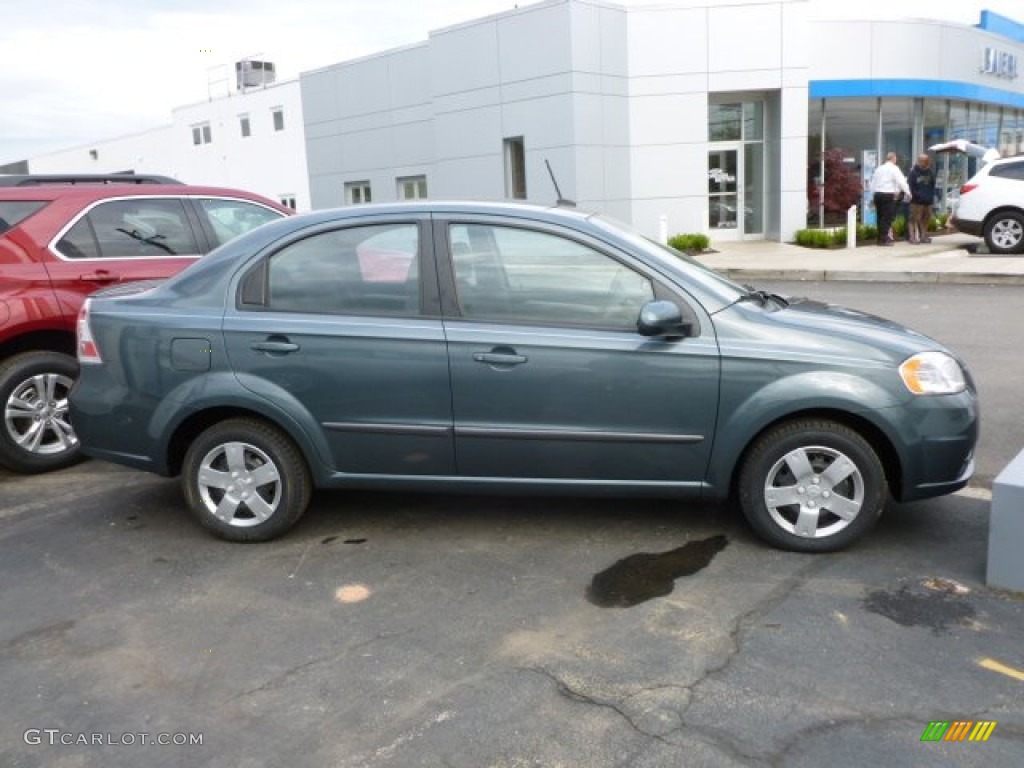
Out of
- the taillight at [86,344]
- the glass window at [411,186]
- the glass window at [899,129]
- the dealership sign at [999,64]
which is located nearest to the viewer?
the taillight at [86,344]

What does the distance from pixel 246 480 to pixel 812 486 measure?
8.95 feet

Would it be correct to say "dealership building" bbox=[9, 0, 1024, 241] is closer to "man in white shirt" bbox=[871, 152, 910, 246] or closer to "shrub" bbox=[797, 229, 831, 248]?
"shrub" bbox=[797, 229, 831, 248]

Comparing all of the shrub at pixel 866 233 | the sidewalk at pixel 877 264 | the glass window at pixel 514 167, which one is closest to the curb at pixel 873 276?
the sidewalk at pixel 877 264

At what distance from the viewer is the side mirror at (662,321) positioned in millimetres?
4160

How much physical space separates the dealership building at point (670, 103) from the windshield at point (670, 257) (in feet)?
50.2

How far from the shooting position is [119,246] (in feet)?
21.1

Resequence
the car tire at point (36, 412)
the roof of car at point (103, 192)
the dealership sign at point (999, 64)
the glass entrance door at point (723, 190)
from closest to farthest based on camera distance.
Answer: the car tire at point (36, 412) → the roof of car at point (103, 192) → the glass entrance door at point (723, 190) → the dealership sign at point (999, 64)

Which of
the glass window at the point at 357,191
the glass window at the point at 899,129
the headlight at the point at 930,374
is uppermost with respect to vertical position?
the glass window at the point at 899,129

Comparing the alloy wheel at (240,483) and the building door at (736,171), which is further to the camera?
the building door at (736,171)

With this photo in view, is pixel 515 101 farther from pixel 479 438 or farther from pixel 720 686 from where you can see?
pixel 720 686

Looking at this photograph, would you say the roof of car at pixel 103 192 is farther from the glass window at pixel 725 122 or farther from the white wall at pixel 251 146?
the white wall at pixel 251 146

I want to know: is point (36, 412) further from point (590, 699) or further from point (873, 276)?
point (873, 276)

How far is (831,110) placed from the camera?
77.1 ft

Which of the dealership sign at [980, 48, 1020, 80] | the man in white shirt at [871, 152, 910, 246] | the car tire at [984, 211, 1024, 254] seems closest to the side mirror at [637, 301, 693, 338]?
the car tire at [984, 211, 1024, 254]
